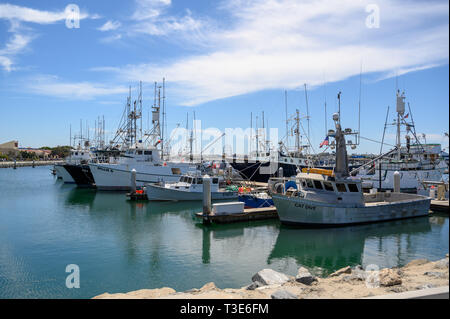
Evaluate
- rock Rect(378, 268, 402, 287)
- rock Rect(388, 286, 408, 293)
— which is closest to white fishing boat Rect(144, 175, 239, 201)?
rock Rect(378, 268, 402, 287)

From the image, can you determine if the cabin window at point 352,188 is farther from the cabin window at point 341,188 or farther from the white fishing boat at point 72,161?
the white fishing boat at point 72,161

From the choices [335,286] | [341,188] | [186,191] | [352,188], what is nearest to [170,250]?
[335,286]

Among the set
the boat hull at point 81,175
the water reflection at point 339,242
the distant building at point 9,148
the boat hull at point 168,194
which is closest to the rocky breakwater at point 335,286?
the water reflection at point 339,242

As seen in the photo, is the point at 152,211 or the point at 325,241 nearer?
the point at 325,241

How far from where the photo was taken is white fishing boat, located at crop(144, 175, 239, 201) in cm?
3269

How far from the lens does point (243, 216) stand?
878 inches

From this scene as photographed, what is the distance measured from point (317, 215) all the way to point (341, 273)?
29.1 ft

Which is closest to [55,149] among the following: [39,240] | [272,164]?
[272,164]

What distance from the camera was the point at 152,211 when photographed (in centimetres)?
2839

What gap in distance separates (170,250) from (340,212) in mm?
10622

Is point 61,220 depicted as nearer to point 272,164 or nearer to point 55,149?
point 272,164

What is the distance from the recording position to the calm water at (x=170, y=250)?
11734 mm

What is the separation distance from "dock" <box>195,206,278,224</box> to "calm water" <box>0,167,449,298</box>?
65 cm

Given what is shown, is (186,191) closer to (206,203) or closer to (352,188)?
Answer: (206,203)
